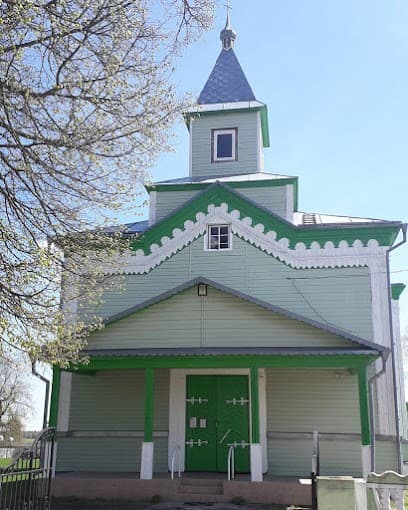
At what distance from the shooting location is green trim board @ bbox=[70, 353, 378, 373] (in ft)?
37.3

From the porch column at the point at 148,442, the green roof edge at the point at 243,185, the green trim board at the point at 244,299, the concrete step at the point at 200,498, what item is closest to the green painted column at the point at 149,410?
the porch column at the point at 148,442

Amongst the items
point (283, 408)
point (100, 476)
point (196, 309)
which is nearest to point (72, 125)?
point (196, 309)

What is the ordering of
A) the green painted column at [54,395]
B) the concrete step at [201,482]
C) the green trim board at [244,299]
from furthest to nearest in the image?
1. the green painted column at [54,395]
2. the green trim board at [244,299]
3. the concrete step at [201,482]

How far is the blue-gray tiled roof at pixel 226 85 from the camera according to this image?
18125mm

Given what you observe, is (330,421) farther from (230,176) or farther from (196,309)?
(230,176)

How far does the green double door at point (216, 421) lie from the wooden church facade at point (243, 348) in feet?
0.08

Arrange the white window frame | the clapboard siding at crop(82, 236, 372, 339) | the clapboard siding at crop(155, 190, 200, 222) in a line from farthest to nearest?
the clapboard siding at crop(155, 190, 200, 222) → the white window frame → the clapboard siding at crop(82, 236, 372, 339)

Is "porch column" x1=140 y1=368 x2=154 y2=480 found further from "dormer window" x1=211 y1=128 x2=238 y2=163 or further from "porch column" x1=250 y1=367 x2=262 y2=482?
"dormer window" x1=211 y1=128 x2=238 y2=163

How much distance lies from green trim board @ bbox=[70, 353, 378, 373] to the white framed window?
3.84 m

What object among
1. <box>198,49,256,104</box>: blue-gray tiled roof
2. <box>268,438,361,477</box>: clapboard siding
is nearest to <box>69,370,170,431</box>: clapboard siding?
<box>268,438,361,477</box>: clapboard siding

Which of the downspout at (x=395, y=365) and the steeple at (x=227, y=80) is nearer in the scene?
the downspout at (x=395, y=365)

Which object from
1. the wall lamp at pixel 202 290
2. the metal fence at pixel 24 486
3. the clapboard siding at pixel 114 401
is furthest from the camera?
the clapboard siding at pixel 114 401

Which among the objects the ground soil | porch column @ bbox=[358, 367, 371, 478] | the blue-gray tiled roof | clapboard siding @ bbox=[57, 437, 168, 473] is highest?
the blue-gray tiled roof

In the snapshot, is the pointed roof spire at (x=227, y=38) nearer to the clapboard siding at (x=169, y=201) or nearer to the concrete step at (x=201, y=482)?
the clapboard siding at (x=169, y=201)
